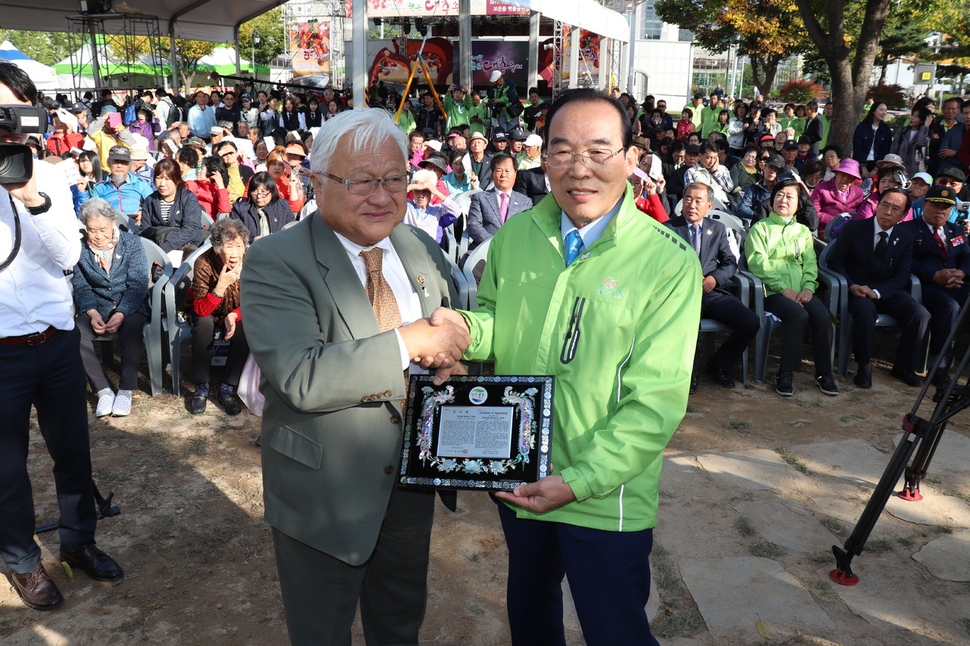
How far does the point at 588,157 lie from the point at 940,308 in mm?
5440

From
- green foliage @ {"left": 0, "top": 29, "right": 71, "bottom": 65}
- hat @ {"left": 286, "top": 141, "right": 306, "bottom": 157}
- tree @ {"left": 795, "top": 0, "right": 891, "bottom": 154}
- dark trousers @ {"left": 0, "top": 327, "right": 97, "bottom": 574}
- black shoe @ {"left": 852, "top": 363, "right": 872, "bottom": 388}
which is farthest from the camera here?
green foliage @ {"left": 0, "top": 29, "right": 71, "bottom": 65}

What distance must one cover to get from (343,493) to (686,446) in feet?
10.7

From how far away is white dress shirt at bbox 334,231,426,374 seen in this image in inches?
81.7

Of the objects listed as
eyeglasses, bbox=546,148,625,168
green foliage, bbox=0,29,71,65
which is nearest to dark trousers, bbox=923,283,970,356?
eyeglasses, bbox=546,148,625,168

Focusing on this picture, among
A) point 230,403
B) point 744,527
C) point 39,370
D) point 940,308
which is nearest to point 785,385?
point 940,308

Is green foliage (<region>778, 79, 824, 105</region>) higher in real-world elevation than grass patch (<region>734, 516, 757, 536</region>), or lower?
higher

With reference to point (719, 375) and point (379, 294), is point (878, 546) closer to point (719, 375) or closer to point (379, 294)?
point (719, 375)

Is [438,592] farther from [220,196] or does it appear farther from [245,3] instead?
[245,3]

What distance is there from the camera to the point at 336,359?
180 centimetres

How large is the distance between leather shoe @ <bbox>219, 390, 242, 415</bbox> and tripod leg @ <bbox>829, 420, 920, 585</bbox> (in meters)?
3.85

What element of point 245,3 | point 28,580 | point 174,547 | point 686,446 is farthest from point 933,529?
point 245,3

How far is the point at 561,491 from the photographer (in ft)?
5.90

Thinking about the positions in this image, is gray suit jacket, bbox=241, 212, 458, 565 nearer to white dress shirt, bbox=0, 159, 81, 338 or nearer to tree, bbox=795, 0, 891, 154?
white dress shirt, bbox=0, 159, 81, 338

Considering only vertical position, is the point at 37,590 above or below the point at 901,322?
below
